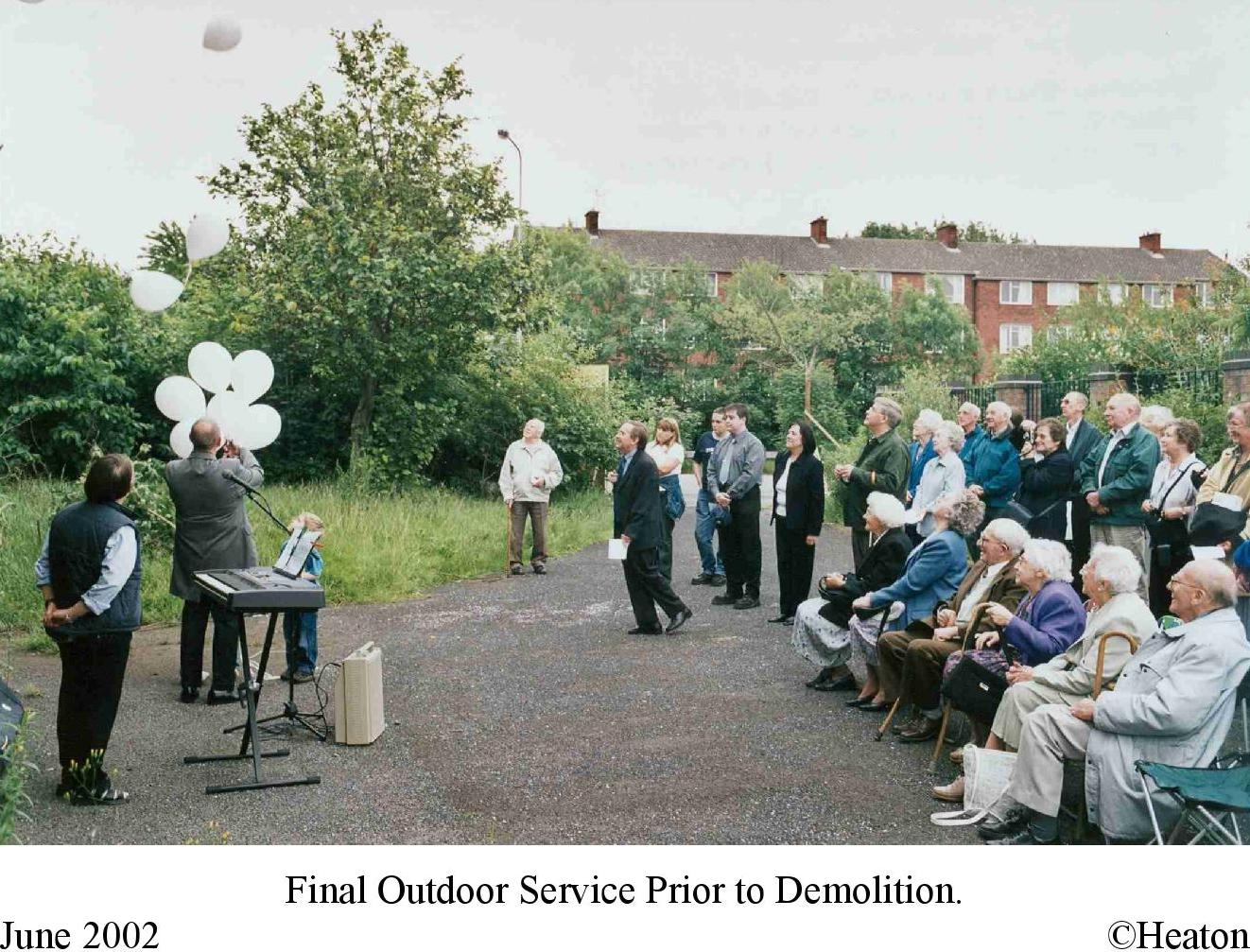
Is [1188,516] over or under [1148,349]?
under

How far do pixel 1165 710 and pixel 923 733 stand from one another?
76.5 inches

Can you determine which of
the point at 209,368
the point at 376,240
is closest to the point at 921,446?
the point at 209,368

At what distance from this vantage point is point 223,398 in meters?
7.55

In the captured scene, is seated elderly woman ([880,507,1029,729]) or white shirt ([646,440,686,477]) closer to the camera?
seated elderly woman ([880,507,1029,729])

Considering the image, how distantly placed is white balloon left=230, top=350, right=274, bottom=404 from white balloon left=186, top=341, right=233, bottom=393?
0.22ft

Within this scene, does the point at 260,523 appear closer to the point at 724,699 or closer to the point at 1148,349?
the point at 724,699

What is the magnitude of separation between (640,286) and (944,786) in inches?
1327

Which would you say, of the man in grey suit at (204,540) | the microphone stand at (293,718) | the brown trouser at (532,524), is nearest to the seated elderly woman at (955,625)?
the microphone stand at (293,718)

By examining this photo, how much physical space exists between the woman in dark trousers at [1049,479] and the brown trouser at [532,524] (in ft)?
17.9

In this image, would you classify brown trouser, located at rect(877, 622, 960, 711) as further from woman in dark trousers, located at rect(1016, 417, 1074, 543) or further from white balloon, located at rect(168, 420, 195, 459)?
white balloon, located at rect(168, 420, 195, 459)

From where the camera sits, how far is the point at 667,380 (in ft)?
113

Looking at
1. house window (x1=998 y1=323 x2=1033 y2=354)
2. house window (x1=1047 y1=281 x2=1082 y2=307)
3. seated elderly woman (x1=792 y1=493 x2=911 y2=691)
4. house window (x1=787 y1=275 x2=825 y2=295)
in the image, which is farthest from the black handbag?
house window (x1=1047 y1=281 x2=1082 y2=307)

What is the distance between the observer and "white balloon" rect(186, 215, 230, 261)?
21.3 ft
